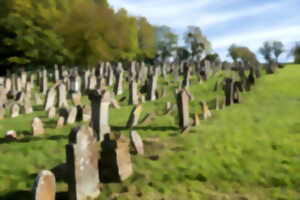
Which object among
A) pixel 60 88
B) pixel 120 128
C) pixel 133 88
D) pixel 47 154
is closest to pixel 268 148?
pixel 120 128

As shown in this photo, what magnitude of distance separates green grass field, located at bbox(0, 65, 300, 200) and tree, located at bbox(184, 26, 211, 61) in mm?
58562

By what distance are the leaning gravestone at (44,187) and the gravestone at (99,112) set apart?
401cm

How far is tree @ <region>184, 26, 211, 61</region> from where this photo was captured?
2717 inches

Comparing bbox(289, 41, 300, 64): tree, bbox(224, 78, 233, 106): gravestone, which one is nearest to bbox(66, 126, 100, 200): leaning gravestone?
bbox(224, 78, 233, 106): gravestone

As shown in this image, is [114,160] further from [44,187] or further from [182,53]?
[182,53]

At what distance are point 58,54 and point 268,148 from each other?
37.9m

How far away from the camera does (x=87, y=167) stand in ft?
19.6

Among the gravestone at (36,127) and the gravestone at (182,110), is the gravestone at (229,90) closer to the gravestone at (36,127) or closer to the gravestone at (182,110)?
the gravestone at (182,110)

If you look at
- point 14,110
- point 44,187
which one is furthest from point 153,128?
point 14,110

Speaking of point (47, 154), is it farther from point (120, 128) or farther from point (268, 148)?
point (268, 148)

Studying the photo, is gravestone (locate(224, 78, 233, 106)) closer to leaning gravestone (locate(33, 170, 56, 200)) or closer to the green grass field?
the green grass field

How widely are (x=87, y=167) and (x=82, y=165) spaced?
0.17 meters

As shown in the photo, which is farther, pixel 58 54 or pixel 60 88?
pixel 58 54

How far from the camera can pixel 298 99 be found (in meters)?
15.4
